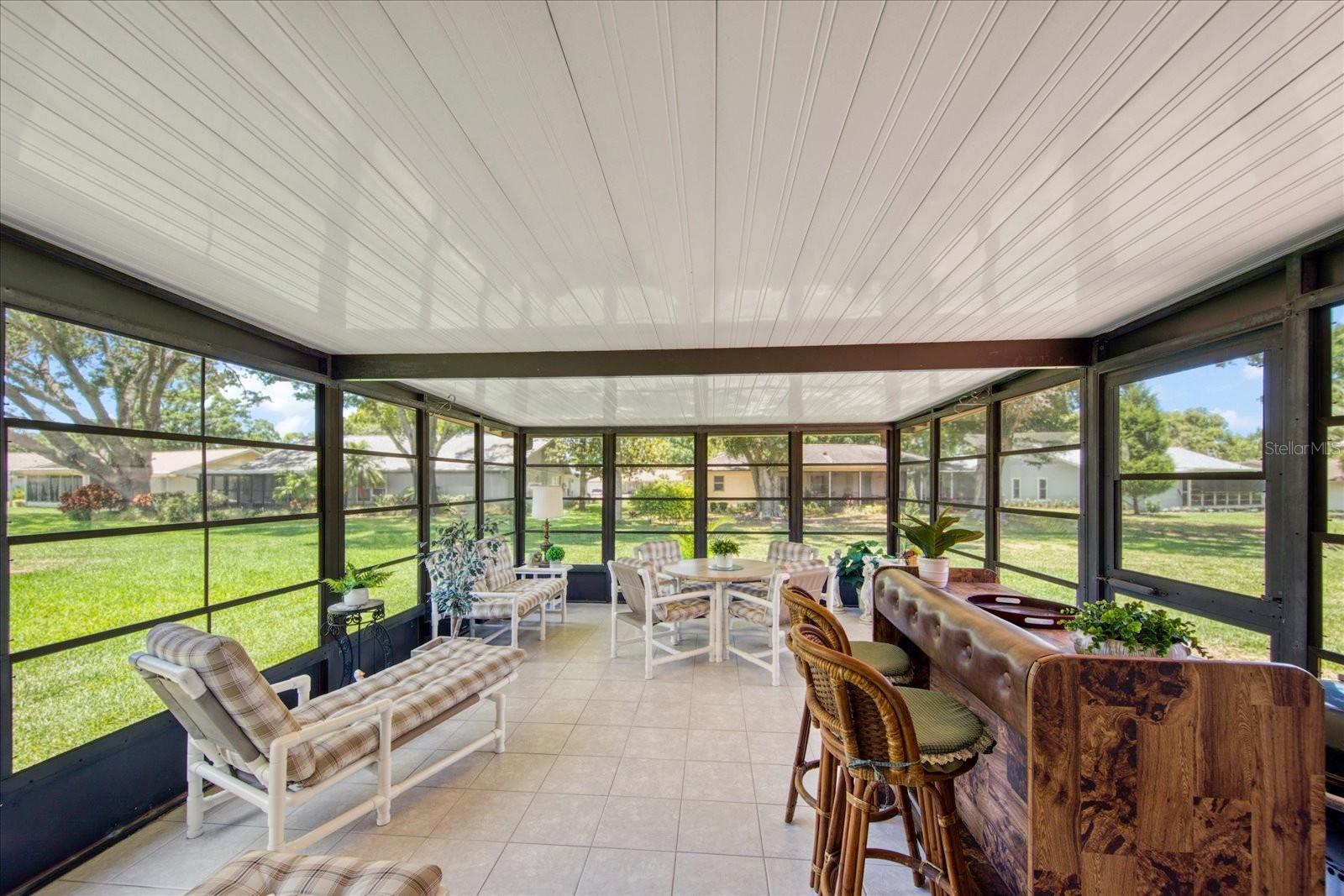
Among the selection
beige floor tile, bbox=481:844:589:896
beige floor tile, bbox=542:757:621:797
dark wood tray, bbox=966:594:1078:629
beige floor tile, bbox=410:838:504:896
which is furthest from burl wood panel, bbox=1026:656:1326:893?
beige floor tile, bbox=542:757:621:797

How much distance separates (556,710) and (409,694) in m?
1.22

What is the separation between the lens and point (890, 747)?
140cm

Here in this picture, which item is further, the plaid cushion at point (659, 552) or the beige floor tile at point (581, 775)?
the plaid cushion at point (659, 552)

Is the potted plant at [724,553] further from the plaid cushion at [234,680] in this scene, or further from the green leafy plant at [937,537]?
the plaid cushion at [234,680]

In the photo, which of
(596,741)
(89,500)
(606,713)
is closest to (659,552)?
(606,713)

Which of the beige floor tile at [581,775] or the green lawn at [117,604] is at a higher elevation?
the green lawn at [117,604]

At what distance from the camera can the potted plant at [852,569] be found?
6.56 meters

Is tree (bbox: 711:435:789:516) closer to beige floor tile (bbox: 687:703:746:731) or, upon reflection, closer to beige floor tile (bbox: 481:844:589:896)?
beige floor tile (bbox: 687:703:746:731)

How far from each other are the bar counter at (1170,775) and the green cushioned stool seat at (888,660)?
974 millimetres

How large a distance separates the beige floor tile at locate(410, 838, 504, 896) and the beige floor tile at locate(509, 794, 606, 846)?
0.14 metres

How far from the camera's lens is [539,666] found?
4.62 metres

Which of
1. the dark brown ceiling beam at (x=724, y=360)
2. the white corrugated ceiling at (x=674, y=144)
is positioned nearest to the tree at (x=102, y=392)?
the white corrugated ceiling at (x=674, y=144)

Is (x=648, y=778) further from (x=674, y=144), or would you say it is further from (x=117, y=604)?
(x=674, y=144)

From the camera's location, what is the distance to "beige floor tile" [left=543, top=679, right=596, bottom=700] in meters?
3.96
